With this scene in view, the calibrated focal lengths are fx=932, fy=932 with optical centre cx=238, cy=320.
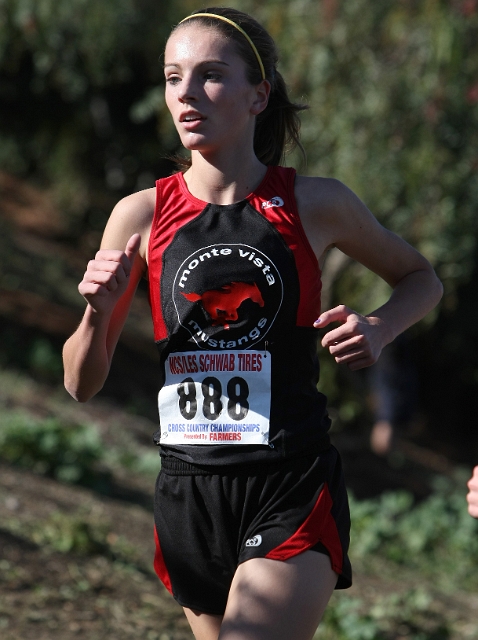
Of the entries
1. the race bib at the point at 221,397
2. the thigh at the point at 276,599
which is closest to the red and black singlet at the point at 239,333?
the race bib at the point at 221,397

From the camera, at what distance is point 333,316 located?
2.11 m

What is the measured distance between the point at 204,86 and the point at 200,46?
0.10 m

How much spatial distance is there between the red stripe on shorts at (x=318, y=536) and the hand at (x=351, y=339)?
1.07ft

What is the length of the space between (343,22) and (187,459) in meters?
5.04

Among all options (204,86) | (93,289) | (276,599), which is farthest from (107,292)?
(276,599)

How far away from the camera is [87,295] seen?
6.97 ft

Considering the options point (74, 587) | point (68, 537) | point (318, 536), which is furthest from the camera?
point (68, 537)

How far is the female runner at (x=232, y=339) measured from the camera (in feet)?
7.16

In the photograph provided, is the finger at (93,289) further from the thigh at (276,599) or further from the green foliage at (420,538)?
the green foliage at (420,538)

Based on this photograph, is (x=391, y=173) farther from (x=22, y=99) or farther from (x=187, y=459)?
(x=22, y=99)

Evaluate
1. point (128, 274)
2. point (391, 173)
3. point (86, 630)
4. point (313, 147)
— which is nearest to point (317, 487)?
point (128, 274)

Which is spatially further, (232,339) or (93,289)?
(232,339)

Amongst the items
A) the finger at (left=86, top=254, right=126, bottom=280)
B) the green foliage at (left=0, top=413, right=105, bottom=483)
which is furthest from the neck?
the green foliage at (left=0, top=413, right=105, bottom=483)

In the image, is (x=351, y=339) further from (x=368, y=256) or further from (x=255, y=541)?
(x=255, y=541)
